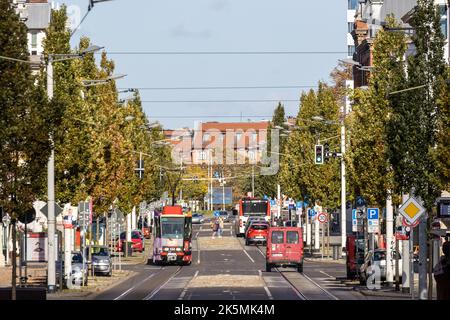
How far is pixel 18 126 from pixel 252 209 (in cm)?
8816

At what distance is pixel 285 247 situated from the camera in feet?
233

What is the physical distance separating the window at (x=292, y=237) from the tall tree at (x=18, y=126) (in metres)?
32.9

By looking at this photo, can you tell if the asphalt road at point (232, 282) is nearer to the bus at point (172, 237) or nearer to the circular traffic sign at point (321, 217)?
the bus at point (172, 237)

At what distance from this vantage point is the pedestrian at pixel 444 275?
29438 millimetres

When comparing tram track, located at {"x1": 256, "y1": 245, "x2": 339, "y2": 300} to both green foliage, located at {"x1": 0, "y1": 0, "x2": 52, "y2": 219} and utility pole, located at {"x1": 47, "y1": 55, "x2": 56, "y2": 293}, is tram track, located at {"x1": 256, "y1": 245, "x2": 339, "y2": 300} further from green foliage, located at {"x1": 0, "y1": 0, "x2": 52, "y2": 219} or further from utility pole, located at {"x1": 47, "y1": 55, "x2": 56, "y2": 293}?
green foliage, located at {"x1": 0, "y1": 0, "x2": 52, "y2": 219}

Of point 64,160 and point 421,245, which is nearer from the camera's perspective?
point 421,245

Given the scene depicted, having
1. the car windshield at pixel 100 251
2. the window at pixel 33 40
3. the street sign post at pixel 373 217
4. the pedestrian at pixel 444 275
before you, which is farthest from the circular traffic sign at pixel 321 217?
the pedestrian at pixel 444 275

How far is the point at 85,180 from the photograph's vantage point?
195 ft

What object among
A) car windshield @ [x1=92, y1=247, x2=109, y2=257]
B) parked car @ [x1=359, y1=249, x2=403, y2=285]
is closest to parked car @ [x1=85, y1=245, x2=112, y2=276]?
car windshield @ [x1=92, y1=247, x2=109, y2=257]

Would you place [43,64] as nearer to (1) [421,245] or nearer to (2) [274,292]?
(2) [274,292]

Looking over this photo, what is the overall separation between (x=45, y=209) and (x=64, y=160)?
484cm

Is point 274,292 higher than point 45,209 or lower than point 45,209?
lower

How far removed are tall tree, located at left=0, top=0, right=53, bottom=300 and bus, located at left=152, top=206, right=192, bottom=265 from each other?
42466mm
